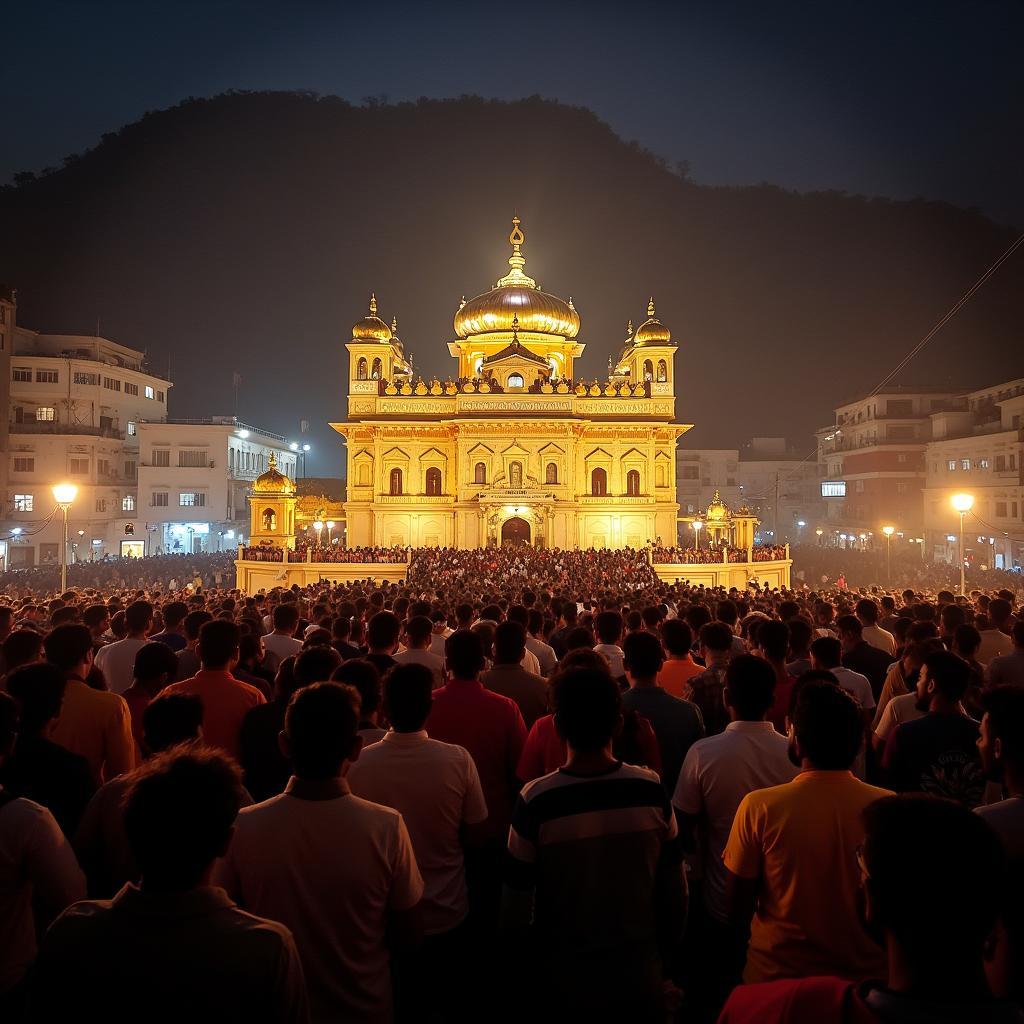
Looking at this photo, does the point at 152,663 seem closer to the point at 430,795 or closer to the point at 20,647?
the point at 20,647

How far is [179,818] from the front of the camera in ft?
7.20

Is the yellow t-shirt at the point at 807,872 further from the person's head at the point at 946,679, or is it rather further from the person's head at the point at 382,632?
the person's head at the point at 382,632

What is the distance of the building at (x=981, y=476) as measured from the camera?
134 ft

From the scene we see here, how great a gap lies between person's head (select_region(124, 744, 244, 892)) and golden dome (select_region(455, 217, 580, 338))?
51459 millimetres

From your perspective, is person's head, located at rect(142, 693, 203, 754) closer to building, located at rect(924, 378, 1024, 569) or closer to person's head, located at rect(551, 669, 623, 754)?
person's head, located at rect(551, 669, 623, 754)

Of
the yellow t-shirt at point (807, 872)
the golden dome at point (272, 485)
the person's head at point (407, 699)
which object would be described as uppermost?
the golden dome at point (272, 485)

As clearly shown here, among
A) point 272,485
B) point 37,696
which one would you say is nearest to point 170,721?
point 37,696

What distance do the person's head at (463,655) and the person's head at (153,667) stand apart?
2.27 m

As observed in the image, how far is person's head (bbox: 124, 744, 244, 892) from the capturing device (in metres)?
2.16

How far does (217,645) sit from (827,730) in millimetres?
4218

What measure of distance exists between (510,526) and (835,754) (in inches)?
1615

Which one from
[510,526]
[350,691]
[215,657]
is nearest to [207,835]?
[350,691]

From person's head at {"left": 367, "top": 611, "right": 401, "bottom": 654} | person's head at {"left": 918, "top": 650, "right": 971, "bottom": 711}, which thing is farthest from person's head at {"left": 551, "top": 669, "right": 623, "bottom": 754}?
person's head at {"left": 367, "top": 611, "right": 401, "bottom": 654}

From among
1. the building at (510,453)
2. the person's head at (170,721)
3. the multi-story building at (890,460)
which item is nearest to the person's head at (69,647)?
the person's head at (170,721)
